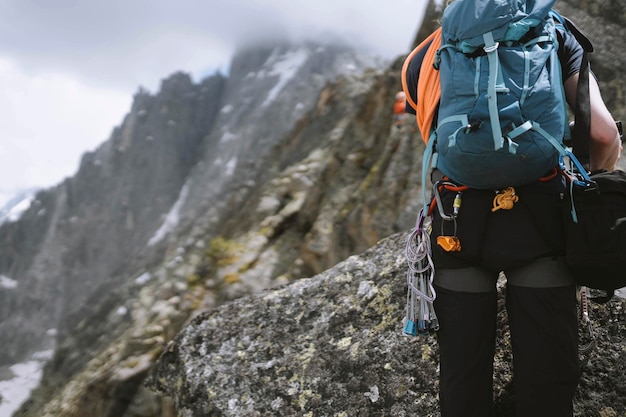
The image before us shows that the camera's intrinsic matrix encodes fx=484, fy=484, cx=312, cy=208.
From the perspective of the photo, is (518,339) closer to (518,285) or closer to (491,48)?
(518,285)

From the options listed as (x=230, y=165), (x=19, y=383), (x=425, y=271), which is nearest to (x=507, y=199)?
(x=425, y=271)

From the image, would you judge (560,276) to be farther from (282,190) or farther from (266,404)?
(282,190)

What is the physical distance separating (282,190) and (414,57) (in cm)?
1805

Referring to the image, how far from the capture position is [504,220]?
8.16ft

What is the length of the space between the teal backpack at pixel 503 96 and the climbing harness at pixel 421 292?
0.57m

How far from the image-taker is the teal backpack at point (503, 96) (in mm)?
2303

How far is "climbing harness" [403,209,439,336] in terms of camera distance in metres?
2.74

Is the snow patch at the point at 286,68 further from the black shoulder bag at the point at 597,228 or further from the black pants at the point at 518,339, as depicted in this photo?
the black shoulder bag at the point at 597,228

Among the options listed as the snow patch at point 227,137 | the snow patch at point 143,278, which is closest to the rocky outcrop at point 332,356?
the snow patch at point 143,278

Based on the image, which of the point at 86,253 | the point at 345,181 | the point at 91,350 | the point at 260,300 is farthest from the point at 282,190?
the point at 86,253

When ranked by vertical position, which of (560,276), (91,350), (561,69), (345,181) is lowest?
(91,350)

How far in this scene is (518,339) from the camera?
251cm

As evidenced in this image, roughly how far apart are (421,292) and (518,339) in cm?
57

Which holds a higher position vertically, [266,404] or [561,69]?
[561,69]
